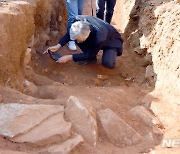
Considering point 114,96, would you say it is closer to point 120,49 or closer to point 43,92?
point 43,92

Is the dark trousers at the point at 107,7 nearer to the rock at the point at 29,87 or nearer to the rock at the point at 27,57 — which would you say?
the rock at the point at 27,57

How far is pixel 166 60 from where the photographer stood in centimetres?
395

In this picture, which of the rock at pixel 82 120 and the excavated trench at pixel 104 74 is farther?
the excavated trench at pixel 104 74

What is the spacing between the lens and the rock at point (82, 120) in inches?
104

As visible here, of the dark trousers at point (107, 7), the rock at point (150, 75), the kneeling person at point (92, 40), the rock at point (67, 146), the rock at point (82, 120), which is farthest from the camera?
the dark trousers at point (107, 7)

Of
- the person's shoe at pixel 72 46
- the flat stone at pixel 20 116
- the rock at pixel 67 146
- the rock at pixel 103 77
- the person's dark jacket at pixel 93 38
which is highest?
the person's dark jacket at pixel 93 38

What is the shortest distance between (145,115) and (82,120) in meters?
0.64

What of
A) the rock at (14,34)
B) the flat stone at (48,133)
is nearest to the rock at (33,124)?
the flat stone at (48,133)

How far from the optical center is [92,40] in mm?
4211

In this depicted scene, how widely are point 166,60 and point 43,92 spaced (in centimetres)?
146

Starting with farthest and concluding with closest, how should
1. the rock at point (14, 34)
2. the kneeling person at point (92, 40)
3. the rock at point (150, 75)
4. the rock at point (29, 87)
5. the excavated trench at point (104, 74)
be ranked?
1. the rock at point (150, 75)
2. the kneeling person at point (92, 40)
3. the rock at point (29, 87)
4. the rock at point (14, 34)
5. the excavated trench at point (104, 74)

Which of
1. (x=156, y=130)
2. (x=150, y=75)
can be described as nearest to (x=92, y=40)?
(x=150, y=75)

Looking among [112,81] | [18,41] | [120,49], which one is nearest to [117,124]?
[18,41]

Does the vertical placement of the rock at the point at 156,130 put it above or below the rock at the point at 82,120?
below
